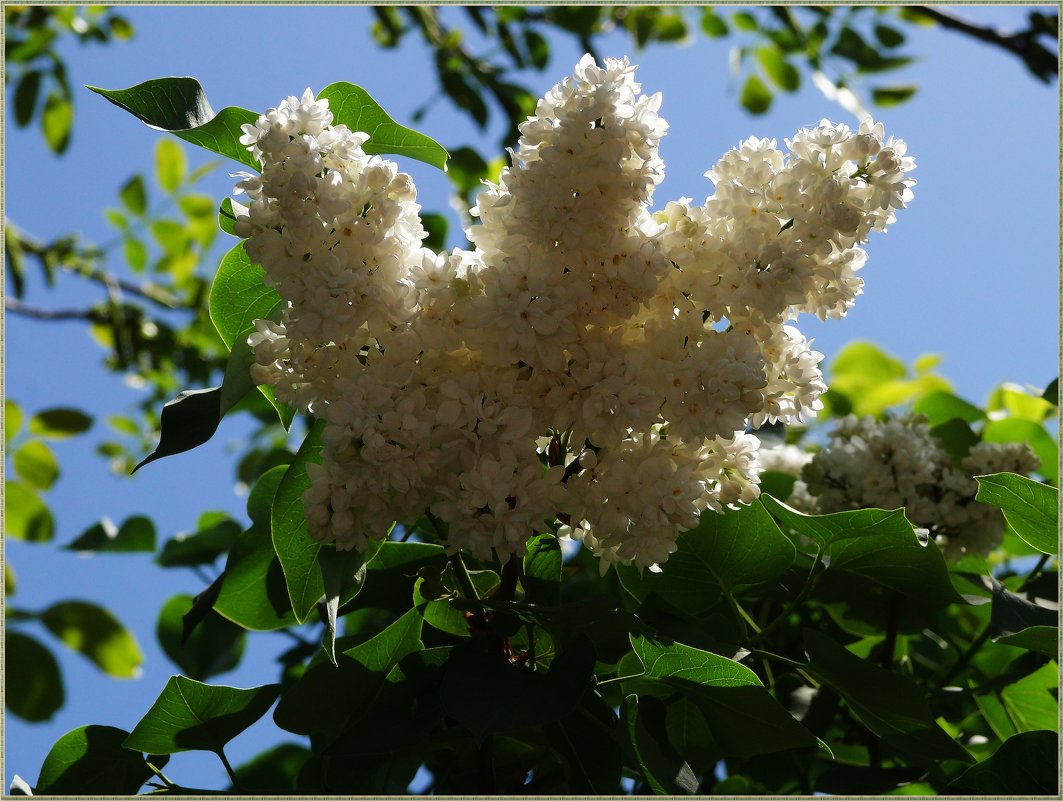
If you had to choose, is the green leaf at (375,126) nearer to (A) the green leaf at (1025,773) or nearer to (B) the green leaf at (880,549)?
(B) the green leaf at (880,549)

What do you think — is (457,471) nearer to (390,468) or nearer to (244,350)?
(390,468)

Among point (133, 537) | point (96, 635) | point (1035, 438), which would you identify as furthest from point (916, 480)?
→ point (96, 635)

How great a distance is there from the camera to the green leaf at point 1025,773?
→ 0.82m

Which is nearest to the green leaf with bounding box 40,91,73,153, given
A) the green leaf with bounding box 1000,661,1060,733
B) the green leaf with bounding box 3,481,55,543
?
the green leaf with bounding box 3,481,55,543

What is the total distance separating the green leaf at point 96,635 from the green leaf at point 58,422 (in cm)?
52

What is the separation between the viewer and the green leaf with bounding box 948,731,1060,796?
2.69 ft

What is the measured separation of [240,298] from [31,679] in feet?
3.06

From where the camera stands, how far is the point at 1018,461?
1.31 meters

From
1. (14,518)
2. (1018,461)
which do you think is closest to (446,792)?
(1018,461)

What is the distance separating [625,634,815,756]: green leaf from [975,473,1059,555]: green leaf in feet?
0.99

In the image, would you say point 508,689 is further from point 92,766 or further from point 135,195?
point 135,195

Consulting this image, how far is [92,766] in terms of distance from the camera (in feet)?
3.06

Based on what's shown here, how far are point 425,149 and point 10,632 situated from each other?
1.14 meters

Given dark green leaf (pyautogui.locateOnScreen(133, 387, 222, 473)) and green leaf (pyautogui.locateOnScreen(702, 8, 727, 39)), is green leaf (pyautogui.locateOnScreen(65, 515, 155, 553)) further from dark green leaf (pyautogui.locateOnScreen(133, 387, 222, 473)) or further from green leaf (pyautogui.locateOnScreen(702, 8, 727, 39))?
green leaf (pyautogui.locateOnScreen(702, 8, 727, 39))
